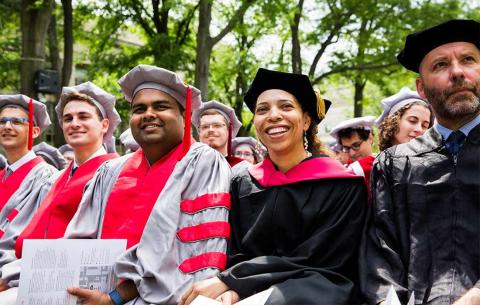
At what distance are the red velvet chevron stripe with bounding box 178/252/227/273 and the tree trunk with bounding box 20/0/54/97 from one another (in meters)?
7.54

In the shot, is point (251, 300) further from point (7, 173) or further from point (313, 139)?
point (7, 173)

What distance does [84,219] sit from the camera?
3.48 metres

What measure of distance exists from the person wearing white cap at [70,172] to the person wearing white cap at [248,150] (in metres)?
2.75

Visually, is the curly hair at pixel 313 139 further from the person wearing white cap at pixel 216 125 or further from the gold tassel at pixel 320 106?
the person wearing white cap at pixel 216 125

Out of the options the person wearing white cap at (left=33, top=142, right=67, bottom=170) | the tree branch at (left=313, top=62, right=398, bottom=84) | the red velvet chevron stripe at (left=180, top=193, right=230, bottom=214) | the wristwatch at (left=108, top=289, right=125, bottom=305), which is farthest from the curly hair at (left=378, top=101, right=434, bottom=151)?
the tree branch at (left=313, top=62, right=398, bottom=84)

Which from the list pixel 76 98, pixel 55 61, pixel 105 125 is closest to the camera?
pixel 76 98

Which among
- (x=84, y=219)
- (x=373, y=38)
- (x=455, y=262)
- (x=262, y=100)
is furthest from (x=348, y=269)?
(x=373, y=38)

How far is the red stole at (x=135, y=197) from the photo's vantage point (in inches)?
126

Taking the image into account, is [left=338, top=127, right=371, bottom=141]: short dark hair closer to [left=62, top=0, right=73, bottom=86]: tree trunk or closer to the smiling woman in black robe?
the smiling woman in black robe

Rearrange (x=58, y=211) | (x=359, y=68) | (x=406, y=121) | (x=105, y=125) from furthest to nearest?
(x=359, y=68), (x=105, y=125), (x=406, y=121), (x=58, y=211)

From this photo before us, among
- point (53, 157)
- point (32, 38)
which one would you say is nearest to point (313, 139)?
point (53, 157)

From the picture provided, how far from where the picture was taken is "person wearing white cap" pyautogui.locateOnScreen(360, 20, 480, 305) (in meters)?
2.48

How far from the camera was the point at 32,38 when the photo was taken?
9.62 m

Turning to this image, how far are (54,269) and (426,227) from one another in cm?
213
